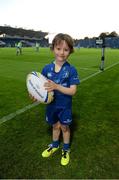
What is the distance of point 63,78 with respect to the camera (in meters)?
3.77

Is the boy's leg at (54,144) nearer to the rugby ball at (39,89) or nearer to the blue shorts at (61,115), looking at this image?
the blue shorts at (61,115)

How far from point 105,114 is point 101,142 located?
1.73 metres

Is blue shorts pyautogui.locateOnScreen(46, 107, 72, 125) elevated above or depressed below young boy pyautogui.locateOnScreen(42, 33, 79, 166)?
below

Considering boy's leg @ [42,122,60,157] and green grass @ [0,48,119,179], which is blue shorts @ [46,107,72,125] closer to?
boy's leg @ [42,122,60,157]

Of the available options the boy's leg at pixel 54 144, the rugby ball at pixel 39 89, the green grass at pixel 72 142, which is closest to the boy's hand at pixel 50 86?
the rugby ball at pixel 39 89

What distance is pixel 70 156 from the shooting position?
430cm

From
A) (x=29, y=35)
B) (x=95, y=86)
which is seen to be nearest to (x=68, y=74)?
(x=95, y=86)

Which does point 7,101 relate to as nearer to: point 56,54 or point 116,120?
point 116,120

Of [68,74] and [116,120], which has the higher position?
[68,74]

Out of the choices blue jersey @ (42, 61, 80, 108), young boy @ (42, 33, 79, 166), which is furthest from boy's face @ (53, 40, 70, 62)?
blue jersey @ (42, 61, 80, 108)

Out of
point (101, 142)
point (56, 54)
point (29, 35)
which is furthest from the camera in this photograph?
point (29, 35)

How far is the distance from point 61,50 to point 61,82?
459 millimetres

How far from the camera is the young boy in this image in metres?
3.65

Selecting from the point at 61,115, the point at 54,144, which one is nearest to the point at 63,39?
the point at 61,115
